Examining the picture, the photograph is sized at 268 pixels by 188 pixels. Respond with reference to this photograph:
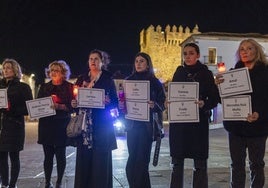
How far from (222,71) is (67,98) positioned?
266 centimetres

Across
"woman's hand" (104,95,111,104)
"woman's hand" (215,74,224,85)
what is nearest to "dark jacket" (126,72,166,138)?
"woman's hand" (104,95,111,104)

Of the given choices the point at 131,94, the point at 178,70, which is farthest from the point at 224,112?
the point at 131,94

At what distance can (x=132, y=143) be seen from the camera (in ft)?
21.2

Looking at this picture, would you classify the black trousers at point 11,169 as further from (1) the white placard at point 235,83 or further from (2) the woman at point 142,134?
(1) the white placard at point 235,83

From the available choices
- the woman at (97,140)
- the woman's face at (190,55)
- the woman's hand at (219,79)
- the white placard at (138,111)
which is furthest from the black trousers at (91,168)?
the woman's hand at (219,79)

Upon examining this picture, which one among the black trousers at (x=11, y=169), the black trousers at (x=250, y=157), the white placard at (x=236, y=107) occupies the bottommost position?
the black trousers at (x=11, y=169)

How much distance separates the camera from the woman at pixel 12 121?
22.5 feet

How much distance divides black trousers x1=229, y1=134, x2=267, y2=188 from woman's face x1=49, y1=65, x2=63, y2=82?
3.08m

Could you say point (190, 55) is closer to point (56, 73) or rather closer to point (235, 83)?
point (235, 83)

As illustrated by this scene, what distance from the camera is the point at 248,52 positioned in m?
5.71

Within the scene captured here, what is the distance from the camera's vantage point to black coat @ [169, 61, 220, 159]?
5809 millimetres

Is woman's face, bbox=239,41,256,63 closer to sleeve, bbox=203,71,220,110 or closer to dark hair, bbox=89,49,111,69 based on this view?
sleeve, bbox=203,71,220,110

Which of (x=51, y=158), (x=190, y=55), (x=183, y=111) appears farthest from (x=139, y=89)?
(x=51, y=158)

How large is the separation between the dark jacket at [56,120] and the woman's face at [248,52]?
9.52 ft
